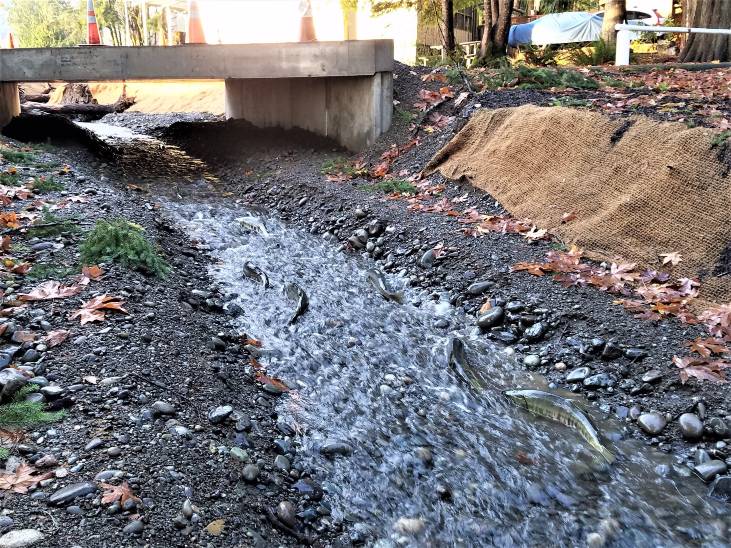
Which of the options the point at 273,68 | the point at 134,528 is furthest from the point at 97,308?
the point at 273,68

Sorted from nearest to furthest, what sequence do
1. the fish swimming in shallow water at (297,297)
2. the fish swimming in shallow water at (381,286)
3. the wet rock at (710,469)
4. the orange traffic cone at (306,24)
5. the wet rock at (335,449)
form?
1. the wet rock at (710,469)
2. the wet rock at (335,449)
3. the fish swimming in shallow water at (297,297)
4. the fish swimming in shallow water at (381,286)
5. the orange traffic cone at (306,24)

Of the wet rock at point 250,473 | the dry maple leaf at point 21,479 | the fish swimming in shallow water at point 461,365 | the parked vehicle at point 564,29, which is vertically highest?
the parked vehicle at point 564,29

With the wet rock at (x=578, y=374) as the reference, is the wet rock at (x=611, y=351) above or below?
above

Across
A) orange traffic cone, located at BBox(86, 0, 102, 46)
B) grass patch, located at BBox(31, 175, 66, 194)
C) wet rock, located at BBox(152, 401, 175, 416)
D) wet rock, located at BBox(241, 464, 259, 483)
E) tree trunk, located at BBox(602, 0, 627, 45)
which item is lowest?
wet rock, located at BBox(241, 464, 259, 483)

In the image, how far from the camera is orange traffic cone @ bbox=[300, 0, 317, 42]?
462 inches

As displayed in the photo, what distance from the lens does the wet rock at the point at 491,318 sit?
5.93 m

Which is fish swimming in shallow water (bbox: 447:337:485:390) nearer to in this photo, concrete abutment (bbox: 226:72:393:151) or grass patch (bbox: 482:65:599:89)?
concrete abutment (bbox: 226:72:393:151)

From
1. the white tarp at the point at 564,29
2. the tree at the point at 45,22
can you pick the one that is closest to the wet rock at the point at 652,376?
the white tarp at the point at 564,29

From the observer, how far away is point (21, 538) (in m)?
2.70

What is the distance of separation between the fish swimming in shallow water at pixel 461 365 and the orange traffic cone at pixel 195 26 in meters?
9.49

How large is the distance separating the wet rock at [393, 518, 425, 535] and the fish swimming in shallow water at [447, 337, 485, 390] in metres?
1.62

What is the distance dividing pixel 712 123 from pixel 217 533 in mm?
7051

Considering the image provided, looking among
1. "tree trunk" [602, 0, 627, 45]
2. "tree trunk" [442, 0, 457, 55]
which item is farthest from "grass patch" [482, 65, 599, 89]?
"tree trunk" [602, 0, 627, 45]

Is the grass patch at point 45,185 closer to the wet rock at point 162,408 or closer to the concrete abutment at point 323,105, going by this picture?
the concrete abutment at point 323,105
